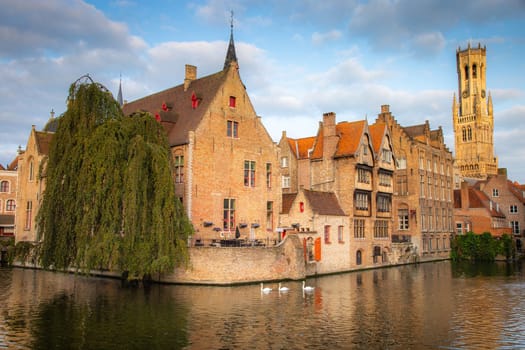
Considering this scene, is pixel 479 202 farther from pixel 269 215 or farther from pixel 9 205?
pixel 9 205

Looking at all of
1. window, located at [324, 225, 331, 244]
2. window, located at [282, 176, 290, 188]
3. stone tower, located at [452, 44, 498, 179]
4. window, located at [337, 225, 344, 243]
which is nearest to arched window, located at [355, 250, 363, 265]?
window, located at [337, 225, 344, 243]

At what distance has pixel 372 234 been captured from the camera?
4697cm

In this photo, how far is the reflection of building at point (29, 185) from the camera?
1913 inches

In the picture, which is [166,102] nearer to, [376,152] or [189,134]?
[189,134]

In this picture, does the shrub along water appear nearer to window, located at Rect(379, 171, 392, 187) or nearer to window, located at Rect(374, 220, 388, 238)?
window, located at Rect(374, 220, 388, 238)

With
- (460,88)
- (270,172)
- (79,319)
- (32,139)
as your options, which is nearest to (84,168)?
(79,319)

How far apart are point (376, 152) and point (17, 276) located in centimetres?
3238

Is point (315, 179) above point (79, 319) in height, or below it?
above

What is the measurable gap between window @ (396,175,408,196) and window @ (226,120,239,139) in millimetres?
25443

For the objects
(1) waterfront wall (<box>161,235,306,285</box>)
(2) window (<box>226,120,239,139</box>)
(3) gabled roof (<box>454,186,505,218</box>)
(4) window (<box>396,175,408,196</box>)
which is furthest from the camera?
(3) gabled roof (<box>454,186,505,218</box>)

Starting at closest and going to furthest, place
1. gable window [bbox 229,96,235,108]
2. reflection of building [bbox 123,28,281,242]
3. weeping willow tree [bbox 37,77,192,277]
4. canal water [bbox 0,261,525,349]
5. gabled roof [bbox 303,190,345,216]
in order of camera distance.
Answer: canal water [bbox 0,261,525,349] < weeping willow tree [bbox 37,77,192,277] < reflection of building [bbox 123,28,281,242] < gable window [bbox 229,96,235,108] < gabled roof [bbox 303,190,345,216]

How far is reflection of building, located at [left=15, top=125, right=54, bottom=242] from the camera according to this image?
1913 inches

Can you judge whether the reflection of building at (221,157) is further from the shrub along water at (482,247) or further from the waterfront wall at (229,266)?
the shrub along water at (482,247)

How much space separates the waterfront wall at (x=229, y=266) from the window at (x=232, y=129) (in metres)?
10.3
